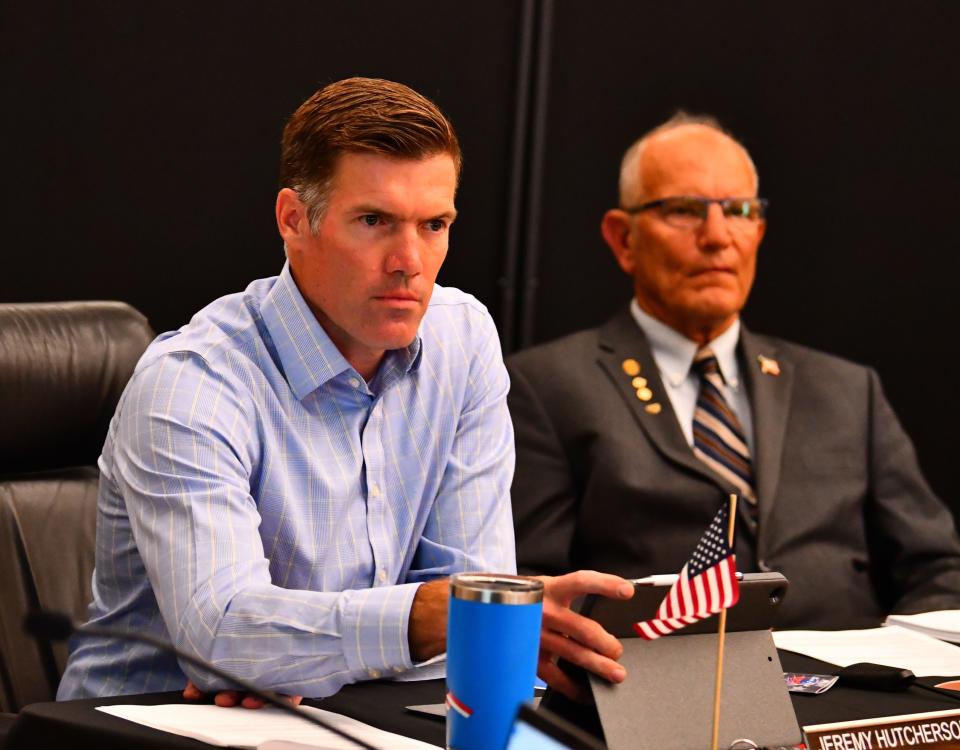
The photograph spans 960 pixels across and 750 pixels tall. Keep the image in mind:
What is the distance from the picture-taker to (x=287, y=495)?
1.71 m

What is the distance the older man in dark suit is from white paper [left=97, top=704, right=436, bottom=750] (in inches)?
50.1

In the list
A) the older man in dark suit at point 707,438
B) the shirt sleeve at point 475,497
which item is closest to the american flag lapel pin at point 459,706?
the shirt sleeve at point 475,497

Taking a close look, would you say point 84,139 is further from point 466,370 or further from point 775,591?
point 775,591

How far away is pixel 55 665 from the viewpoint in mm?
2006

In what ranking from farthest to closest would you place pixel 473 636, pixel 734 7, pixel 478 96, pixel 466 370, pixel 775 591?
1. pixel 734 7
2. pixel 478 96
3. pixel 466 370
4. pixel 775 591
5. pixel 473 636

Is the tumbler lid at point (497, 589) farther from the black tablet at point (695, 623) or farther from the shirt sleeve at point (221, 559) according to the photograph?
the shirt sleeve at point (221, 559)

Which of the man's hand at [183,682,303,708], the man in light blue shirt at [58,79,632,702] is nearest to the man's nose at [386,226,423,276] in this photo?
the man in light blue shirt at [58,79,632,702]

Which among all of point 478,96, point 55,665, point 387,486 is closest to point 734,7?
point 478,96

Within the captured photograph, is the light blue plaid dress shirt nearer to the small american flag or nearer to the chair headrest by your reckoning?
the chair headrest

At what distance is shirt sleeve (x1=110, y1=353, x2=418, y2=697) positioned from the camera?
1452mm

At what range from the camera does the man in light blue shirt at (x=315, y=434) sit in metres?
1.56

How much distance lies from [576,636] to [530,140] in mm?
2206

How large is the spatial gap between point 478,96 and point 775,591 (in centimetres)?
210

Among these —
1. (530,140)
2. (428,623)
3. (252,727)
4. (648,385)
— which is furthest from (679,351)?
(252,727)
